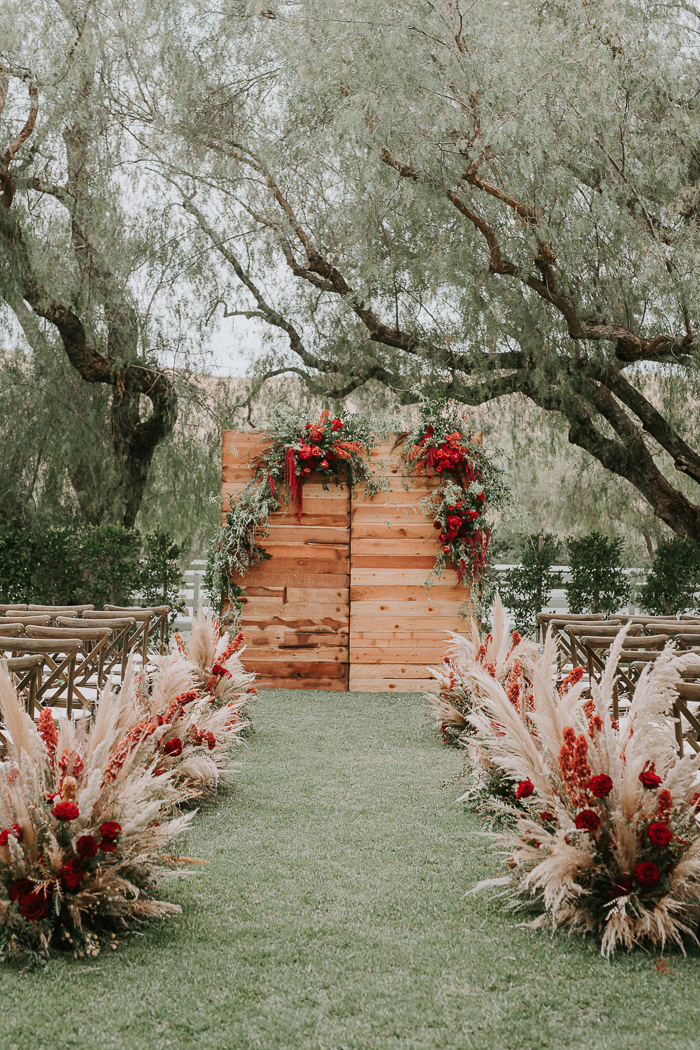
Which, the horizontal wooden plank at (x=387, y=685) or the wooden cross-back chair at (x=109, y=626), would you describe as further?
the horizontal wooden plank at (x=387, y=685)

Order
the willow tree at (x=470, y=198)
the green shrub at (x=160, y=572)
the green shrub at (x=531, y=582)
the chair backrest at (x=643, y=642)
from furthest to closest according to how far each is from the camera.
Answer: the green shrub at (x=531, y=582) < the green shrub at (x=160, y=572) < the willow tree at (x=470, y=198) < the chair backrest at (x=643, y=642)

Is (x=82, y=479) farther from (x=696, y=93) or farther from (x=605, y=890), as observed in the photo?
(x=605, y=890)

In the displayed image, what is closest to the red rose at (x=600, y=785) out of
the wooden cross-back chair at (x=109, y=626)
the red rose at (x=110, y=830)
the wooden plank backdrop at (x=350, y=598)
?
the red rose at (x=110, y=830)

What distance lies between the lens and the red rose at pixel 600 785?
2.76 metres

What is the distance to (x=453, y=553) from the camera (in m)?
8.08

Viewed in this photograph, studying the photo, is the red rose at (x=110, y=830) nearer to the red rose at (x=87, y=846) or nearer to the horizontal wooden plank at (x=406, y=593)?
the red rose at (x=87, y=846)

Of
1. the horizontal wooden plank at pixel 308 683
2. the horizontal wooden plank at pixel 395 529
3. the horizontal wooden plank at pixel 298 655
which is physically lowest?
the horizontal wooden plank at pixel 308 683

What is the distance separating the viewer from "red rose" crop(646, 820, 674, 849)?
2.71m

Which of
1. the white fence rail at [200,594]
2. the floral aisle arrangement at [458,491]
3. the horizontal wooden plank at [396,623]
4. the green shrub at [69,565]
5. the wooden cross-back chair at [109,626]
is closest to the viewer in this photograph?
the wooden cross-back chair at [109,626]

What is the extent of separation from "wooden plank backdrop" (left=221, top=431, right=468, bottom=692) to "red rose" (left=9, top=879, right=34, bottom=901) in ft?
18.1

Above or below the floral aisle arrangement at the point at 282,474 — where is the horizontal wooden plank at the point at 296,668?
below

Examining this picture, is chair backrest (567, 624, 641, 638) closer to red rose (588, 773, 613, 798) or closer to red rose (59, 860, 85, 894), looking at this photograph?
red rose (588, 773, 613, 798)

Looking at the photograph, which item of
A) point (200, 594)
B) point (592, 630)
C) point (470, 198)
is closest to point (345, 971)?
point (592, 630)

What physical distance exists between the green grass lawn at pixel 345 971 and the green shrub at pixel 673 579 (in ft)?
22.2
